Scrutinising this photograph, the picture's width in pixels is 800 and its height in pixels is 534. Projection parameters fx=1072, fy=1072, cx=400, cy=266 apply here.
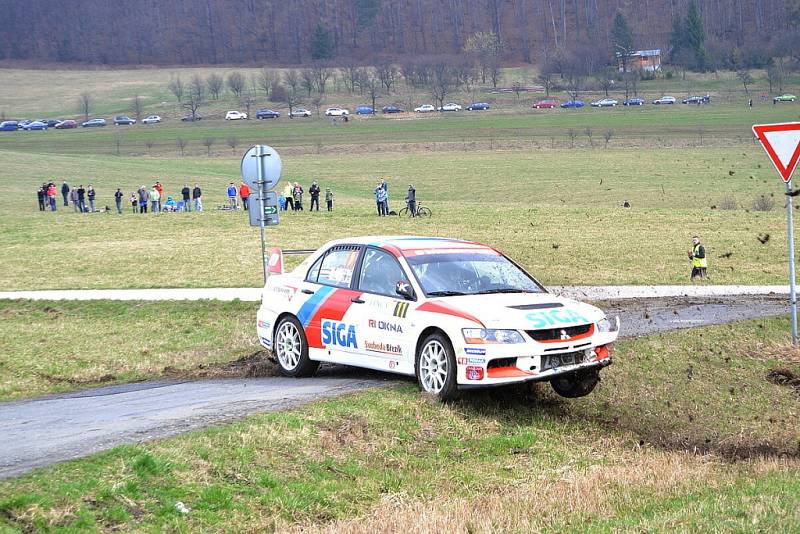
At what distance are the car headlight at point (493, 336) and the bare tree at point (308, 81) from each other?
127m

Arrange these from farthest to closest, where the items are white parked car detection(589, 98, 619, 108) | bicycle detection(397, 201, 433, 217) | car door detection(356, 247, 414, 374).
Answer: white parked car detection(589, 98, 619, 108) < bicycle detection(397, 201, 433, 217) < car door detection(356, 247, 414, 374)

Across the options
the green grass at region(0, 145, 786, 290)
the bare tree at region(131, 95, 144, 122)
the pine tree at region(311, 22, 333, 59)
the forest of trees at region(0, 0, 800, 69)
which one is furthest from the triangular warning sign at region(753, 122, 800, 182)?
the pine tree at region(311, 22, 333, 59)

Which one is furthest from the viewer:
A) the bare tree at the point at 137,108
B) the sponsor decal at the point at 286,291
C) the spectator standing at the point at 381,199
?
the bare tree at the point at 137,108

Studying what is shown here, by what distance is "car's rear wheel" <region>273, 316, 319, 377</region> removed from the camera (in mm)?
12430

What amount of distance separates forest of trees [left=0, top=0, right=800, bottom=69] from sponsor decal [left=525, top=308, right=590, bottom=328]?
6525 inches

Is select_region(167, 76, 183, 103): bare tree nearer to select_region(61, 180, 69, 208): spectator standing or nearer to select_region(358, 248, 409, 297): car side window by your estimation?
select_region(61, 180, 69, 208): spectator standing

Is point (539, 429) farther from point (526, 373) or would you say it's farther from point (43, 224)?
point (43, 224)

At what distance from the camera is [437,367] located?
1038 cm

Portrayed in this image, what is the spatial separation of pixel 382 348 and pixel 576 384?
202cm

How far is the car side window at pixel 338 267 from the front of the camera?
11984 mm

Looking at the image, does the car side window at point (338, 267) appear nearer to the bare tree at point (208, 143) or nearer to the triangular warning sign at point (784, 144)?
the triangular warning sign at point (784, 144)

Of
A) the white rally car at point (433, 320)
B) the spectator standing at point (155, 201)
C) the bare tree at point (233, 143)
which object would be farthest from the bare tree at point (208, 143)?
the white rally car at point (433, 320)

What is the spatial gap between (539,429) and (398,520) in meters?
2.97

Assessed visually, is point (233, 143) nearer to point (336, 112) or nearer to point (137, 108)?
point (336, 112)
